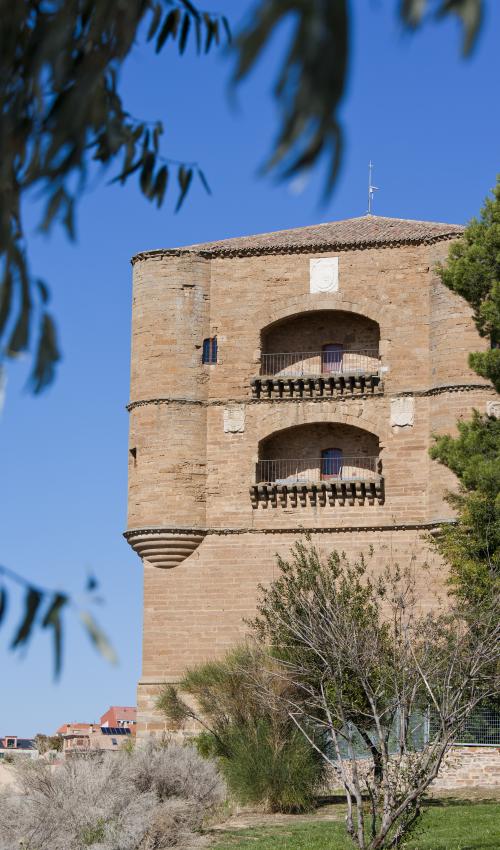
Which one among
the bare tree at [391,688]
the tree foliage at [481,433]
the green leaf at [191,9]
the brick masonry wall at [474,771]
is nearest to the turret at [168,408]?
the brick masonry wall at [474,771]

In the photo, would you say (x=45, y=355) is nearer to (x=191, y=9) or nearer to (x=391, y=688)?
(x=191, y=9)

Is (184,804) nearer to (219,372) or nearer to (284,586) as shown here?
(284,586)

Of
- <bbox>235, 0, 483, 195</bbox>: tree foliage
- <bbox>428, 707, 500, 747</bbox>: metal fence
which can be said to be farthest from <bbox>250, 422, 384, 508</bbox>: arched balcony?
<bbox>235, 0, 483, 195</bbox>: tree foliage

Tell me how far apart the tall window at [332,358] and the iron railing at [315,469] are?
230cm

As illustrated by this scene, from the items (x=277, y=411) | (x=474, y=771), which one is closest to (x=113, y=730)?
(x=277, y=411)

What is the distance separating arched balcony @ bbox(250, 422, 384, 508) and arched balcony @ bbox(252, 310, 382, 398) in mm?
1043

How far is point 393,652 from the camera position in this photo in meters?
19.9

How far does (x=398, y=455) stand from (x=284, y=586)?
27.5ft

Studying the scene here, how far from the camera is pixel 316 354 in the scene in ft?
119

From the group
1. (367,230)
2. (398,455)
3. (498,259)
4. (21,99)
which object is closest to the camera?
(21,99)

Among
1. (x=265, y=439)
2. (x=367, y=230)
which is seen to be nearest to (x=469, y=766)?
(x=265, y=439)

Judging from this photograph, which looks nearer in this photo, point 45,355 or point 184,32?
point 45,355

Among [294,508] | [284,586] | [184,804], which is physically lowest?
[184,804]

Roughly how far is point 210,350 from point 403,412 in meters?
4.95
